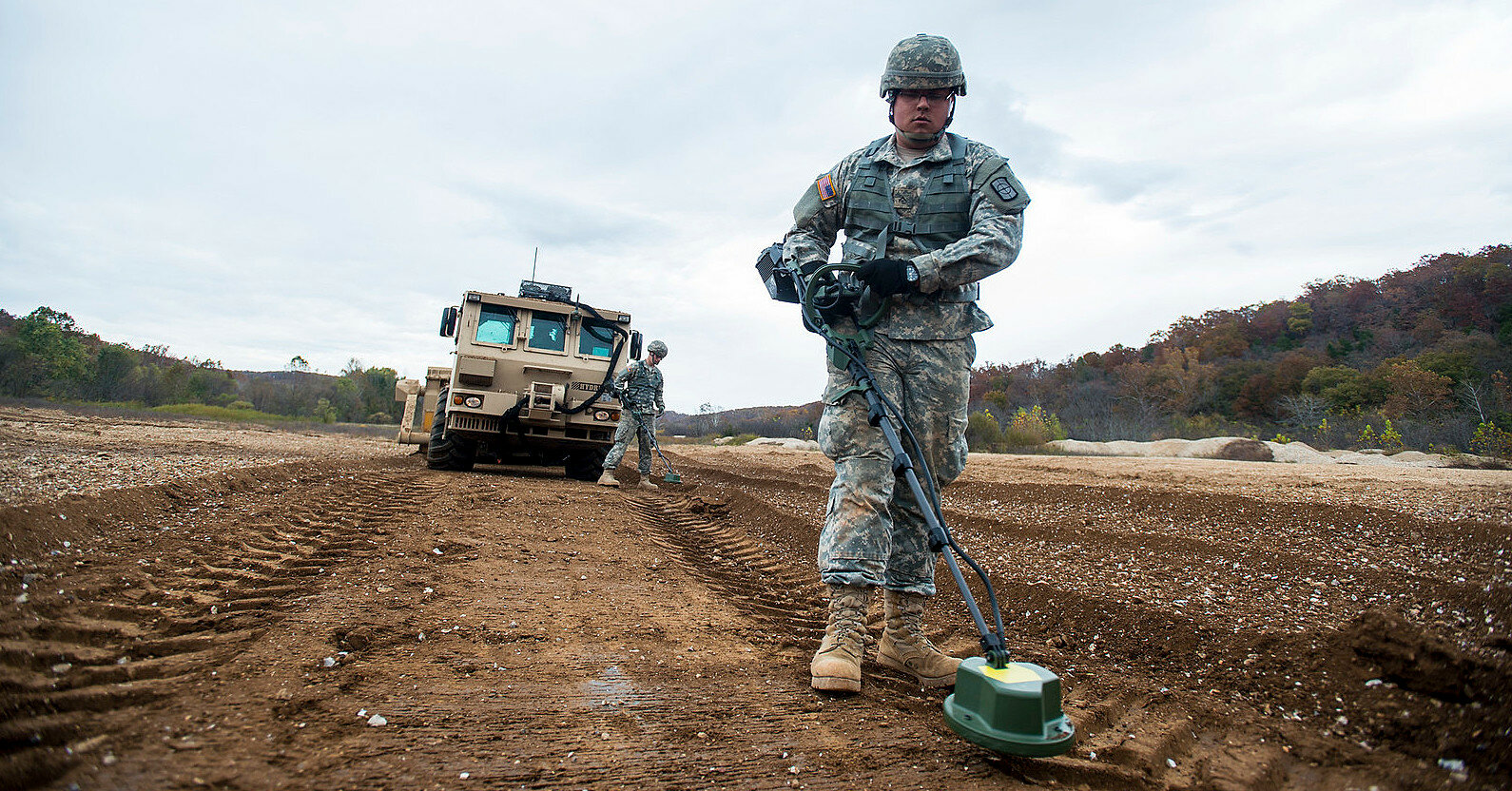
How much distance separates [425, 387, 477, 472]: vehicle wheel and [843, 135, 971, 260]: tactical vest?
806 centimetres

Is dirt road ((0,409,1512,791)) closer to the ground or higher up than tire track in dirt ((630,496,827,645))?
higher up

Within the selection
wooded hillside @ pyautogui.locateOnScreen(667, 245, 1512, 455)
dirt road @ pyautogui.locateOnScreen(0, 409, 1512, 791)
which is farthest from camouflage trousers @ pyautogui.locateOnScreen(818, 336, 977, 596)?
wooded hillside @ pyautogui.locateOnScreen(667, 245, 1512, 455)

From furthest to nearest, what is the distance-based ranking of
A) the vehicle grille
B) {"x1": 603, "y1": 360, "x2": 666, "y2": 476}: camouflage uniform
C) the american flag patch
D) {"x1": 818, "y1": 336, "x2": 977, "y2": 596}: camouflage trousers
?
{"x1": 603, "y1": 360, "x2": 666, "y2": 476}: camouflage uniform, the vehicle grille, the american flag patch, {"x1": 818, "y1": 336, "x2": 977, "y2": 596}: camouflage trousers

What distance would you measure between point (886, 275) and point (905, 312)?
28 centimetres

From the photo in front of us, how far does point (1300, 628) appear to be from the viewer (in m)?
2.95

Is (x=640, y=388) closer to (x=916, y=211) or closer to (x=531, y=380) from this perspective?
(x=531, y=380)

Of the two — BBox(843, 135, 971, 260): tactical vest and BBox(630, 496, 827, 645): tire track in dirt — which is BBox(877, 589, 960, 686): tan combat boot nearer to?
BBox(630, 496, 827, 645): tire track in dirt

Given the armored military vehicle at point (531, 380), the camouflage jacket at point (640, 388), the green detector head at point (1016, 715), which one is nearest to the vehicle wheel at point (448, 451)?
the armored military vehicle at point (531, 380)

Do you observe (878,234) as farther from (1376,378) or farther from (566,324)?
(1376,378)

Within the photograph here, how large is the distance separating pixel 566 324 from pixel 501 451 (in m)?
2.12

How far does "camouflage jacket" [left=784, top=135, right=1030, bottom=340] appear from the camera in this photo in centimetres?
261

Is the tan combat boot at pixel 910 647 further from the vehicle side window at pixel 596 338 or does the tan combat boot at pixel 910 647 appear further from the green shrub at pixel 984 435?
the green shrub at pixel 984 435

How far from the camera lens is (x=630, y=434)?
380 inches

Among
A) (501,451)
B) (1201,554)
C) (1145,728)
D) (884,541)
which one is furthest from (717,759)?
(501,451)
